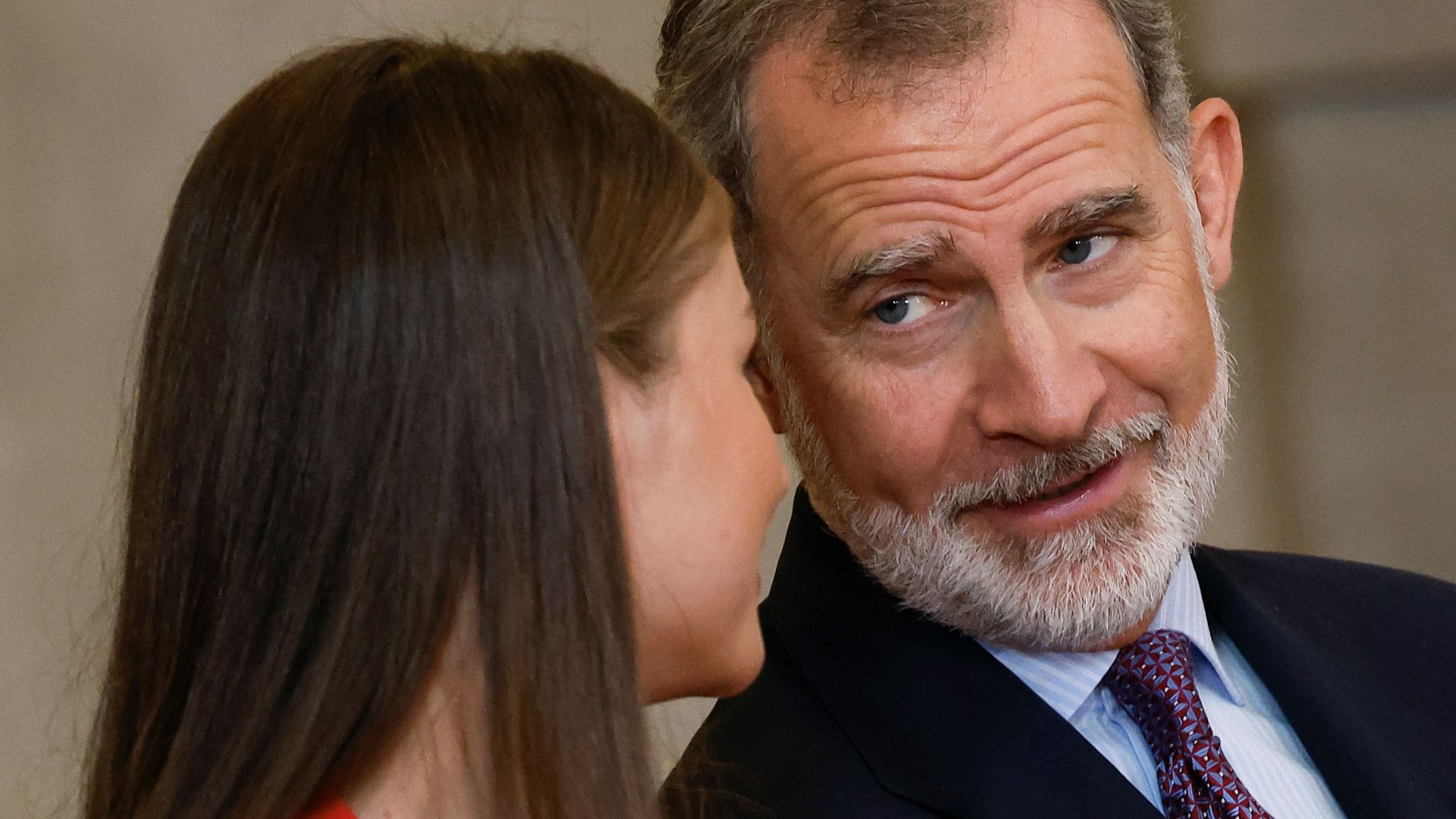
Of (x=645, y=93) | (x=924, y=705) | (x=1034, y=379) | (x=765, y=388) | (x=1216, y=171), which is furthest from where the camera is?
(x=645, y=93)

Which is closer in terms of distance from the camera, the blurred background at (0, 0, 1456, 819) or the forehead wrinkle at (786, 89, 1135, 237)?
the forehead wrinkle at (786, 89, 1135, 237)

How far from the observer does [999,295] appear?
1914 mm

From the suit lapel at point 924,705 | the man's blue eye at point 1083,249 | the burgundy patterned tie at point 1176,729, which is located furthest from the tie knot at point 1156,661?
the man's blue eye at point 1083,249

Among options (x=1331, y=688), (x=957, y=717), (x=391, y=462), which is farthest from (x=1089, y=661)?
(x=391, y=462)

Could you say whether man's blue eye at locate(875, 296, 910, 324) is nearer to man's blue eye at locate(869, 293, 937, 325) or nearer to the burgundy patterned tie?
man's blue eye at locate(869, 293, 937, 325)

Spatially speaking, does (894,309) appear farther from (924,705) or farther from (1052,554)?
(924,705)

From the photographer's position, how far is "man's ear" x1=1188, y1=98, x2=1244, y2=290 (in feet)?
7.47

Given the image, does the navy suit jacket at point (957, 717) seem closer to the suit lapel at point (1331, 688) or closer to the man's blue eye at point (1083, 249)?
the suit lapel at point (1331, 688)

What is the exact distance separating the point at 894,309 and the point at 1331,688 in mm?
708

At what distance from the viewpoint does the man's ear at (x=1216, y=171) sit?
228 centimetres

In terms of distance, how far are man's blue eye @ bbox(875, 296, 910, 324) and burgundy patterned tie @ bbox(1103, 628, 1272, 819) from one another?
48 centimetres

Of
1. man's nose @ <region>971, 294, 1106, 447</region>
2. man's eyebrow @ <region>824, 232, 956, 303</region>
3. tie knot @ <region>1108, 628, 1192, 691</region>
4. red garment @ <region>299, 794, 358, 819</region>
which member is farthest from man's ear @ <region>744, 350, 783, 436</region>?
red garment @ <region>299, 794, 358, 819</region>

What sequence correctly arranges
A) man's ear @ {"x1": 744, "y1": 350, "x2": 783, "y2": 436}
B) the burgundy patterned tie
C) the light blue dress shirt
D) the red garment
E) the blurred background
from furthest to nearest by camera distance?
the blurred background
man's ear @ {"x1": 744, "y1": 350, "x2": 783, "y2": 436}
the light blue dress shirt
the burgundy patterned tie
the red garment

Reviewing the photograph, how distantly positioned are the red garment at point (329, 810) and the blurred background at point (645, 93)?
18.1 inches
